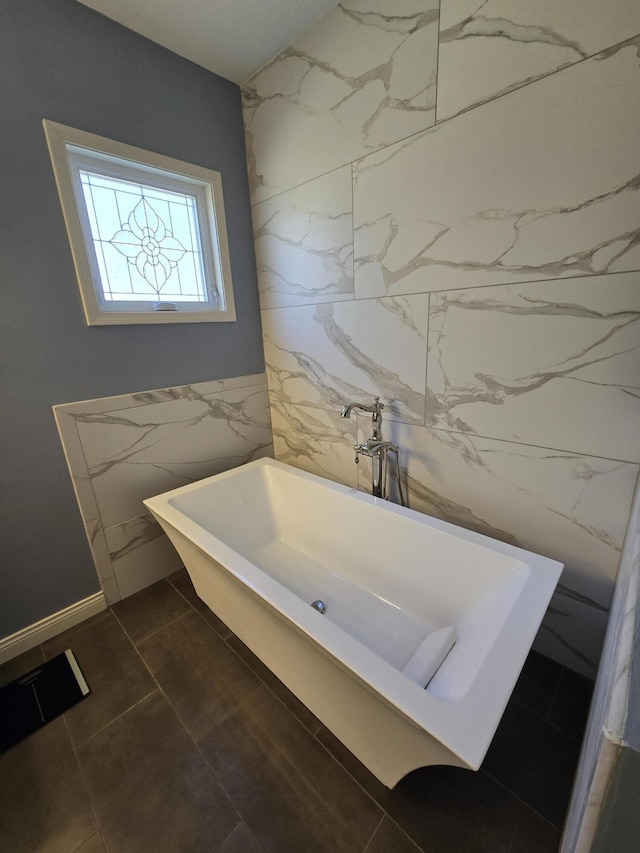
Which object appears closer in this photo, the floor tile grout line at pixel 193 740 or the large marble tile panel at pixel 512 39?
the large marble tile panel at pixel 512 39

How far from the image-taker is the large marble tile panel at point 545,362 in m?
1.04

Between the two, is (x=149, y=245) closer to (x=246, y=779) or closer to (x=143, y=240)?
(x=143, y=240)

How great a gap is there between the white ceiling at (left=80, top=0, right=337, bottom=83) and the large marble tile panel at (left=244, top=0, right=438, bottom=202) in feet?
0.22

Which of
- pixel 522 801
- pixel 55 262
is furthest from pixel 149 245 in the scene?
pixel 522 801

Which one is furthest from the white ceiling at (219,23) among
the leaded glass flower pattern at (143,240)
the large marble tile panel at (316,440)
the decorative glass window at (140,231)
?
the large marble tile panel at (316,440)

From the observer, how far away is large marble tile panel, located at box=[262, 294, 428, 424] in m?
1.51

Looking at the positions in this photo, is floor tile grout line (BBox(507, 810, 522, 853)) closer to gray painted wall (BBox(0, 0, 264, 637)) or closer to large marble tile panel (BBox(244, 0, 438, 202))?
gray painted wall (BBox(0, 0, 264, 637))

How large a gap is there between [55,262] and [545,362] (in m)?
1.94

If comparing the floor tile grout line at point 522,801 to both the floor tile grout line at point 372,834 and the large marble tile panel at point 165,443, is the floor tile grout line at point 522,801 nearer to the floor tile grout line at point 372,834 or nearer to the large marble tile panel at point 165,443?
the floor tile grout line at point 372,834

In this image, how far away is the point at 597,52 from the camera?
0.93 m

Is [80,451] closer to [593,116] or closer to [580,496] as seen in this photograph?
[580,496]

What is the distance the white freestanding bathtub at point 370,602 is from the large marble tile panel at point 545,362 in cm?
44

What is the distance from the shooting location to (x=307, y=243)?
1758 mm

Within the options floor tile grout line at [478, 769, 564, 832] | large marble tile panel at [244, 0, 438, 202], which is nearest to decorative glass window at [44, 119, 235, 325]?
large marble tile panel at [244, 0, 438, 202]
